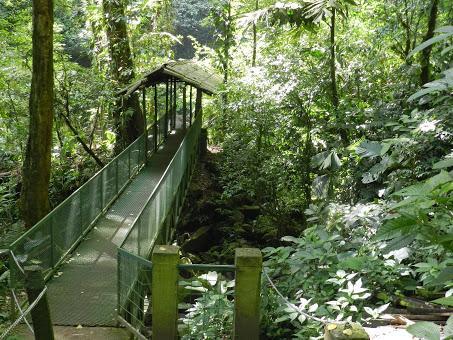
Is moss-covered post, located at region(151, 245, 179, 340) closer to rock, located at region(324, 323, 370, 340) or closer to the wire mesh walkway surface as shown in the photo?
the wire mesh walkway surface

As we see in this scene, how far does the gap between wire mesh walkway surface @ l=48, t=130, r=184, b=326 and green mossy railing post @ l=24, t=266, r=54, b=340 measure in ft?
8.92

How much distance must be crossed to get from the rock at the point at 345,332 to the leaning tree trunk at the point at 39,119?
7.05 m

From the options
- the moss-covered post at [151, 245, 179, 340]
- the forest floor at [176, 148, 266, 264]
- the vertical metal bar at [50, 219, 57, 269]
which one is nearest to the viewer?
the moss-covered post at [151, 245, 179, 340]

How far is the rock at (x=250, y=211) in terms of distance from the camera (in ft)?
46.6

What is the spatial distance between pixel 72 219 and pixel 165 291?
3.75 metres

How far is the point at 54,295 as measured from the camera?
21.9 ft

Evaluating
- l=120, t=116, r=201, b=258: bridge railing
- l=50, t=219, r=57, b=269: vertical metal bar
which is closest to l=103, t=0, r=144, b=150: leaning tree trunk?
l=120, t=116, r=201, b=258: bridge railing

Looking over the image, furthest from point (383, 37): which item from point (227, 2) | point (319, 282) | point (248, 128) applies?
point (227, 2)

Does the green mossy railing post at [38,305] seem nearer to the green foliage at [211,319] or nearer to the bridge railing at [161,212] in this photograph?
the green foliage at [211,319]

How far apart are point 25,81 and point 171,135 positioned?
495 centimetres

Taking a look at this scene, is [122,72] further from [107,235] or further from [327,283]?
[327,283]

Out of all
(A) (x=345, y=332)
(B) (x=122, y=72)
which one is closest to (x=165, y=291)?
(A) (x=345, y=332)

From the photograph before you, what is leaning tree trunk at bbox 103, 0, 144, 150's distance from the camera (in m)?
14.7

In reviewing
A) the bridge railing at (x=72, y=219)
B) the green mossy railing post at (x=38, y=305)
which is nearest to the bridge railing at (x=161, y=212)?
the bridge railing at (x=72, y=219)
